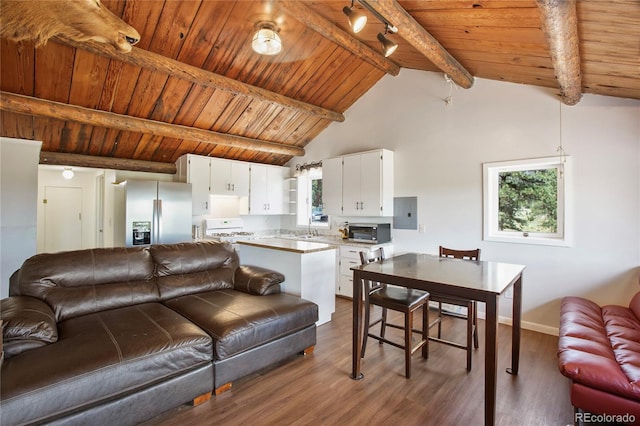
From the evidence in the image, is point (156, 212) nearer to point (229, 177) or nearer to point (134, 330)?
point (229, 177)

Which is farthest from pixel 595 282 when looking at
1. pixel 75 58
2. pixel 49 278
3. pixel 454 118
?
pixel 75 58

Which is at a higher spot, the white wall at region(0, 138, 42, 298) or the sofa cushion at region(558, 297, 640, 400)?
the white wall at region(0, 138, 42, 298)

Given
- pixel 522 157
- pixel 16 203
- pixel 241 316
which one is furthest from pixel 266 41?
pixel 16 203

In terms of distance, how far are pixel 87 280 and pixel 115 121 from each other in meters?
2.44

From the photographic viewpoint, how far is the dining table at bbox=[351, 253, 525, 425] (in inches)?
71.2

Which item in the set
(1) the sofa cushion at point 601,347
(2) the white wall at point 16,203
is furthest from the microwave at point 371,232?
(2) the white wall at point 16,203

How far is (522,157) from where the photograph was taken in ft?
11.7

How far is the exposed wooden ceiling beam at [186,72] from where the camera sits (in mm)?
3020

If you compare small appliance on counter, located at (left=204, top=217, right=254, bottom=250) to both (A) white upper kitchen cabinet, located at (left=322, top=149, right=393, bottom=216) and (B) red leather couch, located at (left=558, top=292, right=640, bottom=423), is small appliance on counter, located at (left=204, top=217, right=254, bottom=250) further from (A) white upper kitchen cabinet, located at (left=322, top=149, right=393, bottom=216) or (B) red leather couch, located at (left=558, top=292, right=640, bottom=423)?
(B) red leather couch, located at (left=558, top=292, right=640, bottom=423)

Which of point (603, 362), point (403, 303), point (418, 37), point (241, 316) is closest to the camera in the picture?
point (603, 362)

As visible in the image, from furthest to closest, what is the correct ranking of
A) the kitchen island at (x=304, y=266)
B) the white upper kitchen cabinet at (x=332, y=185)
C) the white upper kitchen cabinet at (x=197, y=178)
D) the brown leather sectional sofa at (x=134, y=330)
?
the white upper kitchen cabinet at (x=332, y=185), the white upper kitchen cabinet at (x=197, y=178), the kitchen island at (x=304, y=266), the brown leather sectional sofa at (x=134, y=330)

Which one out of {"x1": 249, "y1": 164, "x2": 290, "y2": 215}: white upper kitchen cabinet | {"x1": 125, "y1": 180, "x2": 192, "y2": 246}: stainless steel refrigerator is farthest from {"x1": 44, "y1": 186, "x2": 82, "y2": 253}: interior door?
{"x1": 249, "y1": 164, "x2": 290, "y2": 215}: white upper kitchen cabinet

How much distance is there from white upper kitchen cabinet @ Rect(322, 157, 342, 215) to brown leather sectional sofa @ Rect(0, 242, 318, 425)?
2417 millimetres

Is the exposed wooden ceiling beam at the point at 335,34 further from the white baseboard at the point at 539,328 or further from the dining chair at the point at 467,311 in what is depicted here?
the white baseboard at the point at 539,328
